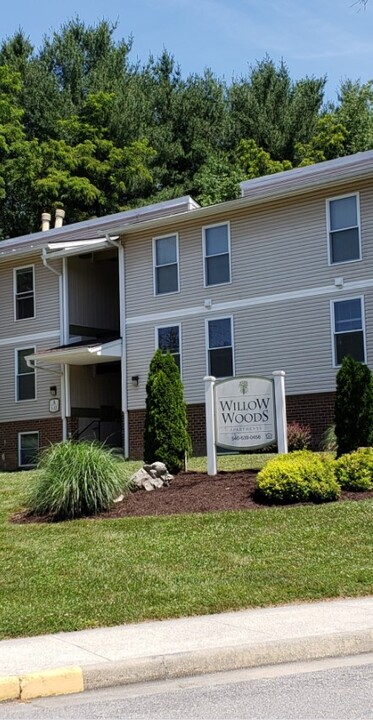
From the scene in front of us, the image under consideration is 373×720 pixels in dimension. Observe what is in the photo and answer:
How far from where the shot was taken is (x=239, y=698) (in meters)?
6.16

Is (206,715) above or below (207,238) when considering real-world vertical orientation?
below

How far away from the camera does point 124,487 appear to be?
46.0ft

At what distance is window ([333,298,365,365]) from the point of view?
22.0m

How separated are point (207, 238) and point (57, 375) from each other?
648 centimetres

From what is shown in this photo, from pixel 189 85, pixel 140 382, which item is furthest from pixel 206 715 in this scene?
pixel 189 85

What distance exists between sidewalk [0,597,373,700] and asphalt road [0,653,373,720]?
12 centimetres

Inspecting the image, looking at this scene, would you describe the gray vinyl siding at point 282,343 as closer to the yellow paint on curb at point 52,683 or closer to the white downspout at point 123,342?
the white downspout at point 123,342

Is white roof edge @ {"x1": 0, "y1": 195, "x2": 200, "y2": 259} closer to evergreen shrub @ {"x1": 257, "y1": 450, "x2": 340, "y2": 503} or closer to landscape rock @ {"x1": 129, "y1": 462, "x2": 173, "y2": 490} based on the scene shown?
landscape rock @ {"x1": 129, "y1": 462, "x2": 173, "y2": 490}

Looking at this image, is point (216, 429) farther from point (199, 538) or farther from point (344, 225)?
point (344, 225)

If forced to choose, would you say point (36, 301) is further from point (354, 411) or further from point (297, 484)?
point (297, 484)

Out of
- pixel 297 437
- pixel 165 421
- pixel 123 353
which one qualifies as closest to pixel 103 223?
pixel 123 353

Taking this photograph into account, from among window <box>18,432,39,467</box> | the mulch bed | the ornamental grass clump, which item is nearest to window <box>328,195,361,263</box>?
the mulch bed

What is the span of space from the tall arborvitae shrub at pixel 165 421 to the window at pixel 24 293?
1342 cm

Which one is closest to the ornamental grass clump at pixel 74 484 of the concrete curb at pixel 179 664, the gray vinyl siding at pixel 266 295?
the concrete curb at pixel 179 664
